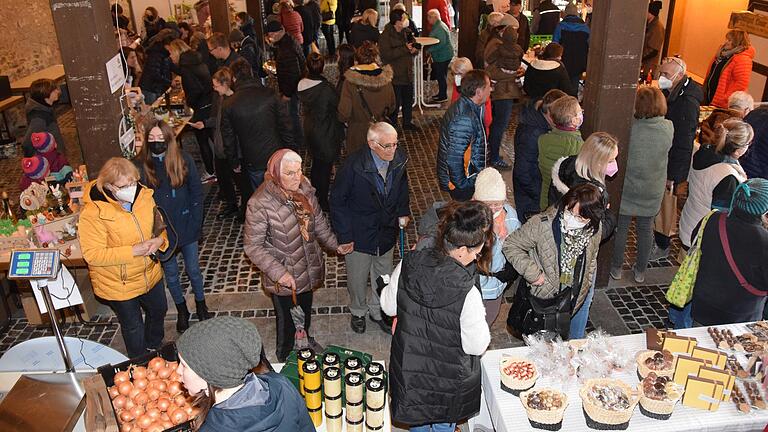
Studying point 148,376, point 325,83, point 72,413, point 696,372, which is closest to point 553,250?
point 696,372

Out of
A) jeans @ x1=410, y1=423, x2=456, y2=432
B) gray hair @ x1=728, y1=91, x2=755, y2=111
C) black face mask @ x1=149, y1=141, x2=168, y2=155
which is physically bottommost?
jeans @ x1=410, y1=423, x2=456, y2=432

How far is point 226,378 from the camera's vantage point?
2.42 m

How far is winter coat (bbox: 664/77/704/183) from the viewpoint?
6.30 metres

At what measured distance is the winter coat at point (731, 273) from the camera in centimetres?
401

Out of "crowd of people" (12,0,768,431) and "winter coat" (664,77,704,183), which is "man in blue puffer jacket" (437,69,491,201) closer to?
"crowd of people" (12,0,768,431)

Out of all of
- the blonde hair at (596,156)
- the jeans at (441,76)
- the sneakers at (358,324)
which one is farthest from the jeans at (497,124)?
the blonde hair at (596,156)

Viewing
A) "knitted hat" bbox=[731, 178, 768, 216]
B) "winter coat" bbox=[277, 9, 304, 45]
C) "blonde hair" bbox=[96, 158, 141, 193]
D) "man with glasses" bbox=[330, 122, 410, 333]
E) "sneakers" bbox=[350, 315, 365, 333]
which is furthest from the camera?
"winter coat" bbox=[277, 9, 304, 45]

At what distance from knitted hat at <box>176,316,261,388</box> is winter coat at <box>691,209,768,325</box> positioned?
10.4ft

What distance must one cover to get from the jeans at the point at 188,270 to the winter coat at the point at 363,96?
7.97 feet

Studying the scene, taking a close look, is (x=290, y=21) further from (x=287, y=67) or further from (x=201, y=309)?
(x=201, y=309)

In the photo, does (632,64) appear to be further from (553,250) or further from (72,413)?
(72,413)

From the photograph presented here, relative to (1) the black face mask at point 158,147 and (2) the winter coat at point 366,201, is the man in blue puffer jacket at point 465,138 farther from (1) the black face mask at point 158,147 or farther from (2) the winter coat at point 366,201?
(1) the black face mask at point 158,147

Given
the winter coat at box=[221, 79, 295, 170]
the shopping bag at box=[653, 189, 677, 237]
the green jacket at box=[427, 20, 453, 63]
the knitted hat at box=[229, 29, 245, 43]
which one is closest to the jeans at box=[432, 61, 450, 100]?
the green jacket at box=[427, 20, 453, 63]

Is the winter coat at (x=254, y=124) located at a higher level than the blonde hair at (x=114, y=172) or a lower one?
lower
